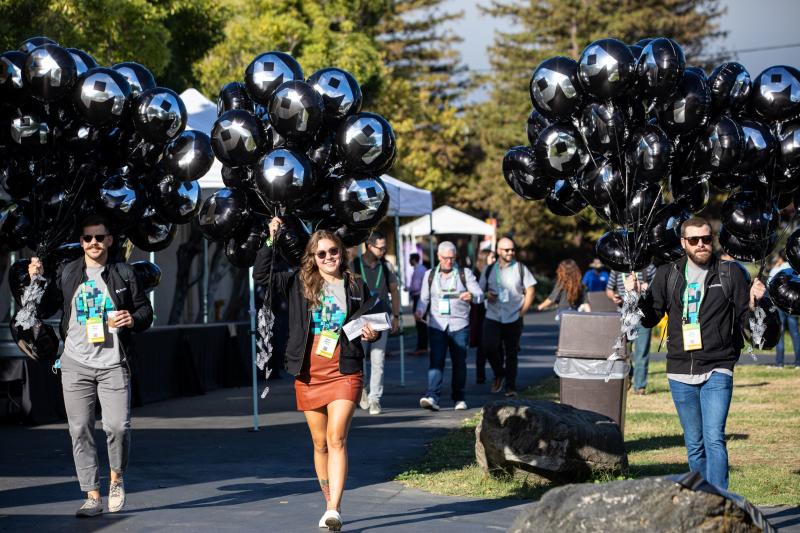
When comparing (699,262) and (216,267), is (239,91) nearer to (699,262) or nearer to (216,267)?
(699,262)

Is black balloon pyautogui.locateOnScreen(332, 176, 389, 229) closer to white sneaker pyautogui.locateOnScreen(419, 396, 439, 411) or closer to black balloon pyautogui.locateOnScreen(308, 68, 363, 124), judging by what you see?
black balloon pyautogui.locateOnScreen(308, 68, 363, 124)

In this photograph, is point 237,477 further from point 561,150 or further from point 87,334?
point 561,150

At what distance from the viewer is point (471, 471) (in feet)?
32.0

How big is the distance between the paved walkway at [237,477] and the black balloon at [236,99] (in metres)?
2.99

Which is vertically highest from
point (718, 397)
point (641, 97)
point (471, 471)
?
point (641, 97)

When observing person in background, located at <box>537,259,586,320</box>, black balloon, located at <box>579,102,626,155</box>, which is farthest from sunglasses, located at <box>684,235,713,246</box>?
person in background, located at <box>537,259,586,320</box>

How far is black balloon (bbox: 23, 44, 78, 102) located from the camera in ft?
26.9

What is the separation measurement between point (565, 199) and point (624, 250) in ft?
3.30

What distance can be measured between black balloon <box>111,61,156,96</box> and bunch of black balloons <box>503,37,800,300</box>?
2.96 m

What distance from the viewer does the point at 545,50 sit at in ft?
188

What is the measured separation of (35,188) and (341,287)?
8.49ft

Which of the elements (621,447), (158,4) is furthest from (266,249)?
(158,4)

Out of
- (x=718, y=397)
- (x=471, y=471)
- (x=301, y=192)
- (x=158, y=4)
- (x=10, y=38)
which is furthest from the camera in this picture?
(x=158, y=4)

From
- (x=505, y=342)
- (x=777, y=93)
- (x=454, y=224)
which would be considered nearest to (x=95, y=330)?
(x=777, y=93)
